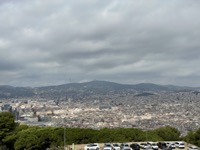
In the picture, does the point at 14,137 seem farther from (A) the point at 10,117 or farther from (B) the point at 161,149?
(B) the point at 161,149

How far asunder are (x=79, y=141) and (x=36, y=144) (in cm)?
722

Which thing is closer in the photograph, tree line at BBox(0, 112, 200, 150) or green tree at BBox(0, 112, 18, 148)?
tree line at BBox(0, 112, 200, 150)

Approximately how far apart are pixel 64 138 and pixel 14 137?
324 inches

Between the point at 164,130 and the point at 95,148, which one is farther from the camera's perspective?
the point at 164,130

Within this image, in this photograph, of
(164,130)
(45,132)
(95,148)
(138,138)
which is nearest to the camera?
(95,148)

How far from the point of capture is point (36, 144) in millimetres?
49406

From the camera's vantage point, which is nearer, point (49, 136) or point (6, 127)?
point (49, 136)

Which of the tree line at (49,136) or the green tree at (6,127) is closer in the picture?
the tree line at (49,136)

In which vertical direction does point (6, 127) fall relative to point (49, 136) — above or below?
above

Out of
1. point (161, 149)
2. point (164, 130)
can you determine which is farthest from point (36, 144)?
point (164, 130)

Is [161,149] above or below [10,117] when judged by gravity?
below

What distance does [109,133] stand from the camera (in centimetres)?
5794

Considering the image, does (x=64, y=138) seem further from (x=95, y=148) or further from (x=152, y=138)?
(x=152, y=138)

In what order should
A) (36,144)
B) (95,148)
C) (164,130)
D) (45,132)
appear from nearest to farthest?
(95,148)
(36,144)
(45,132)
(164,130)
